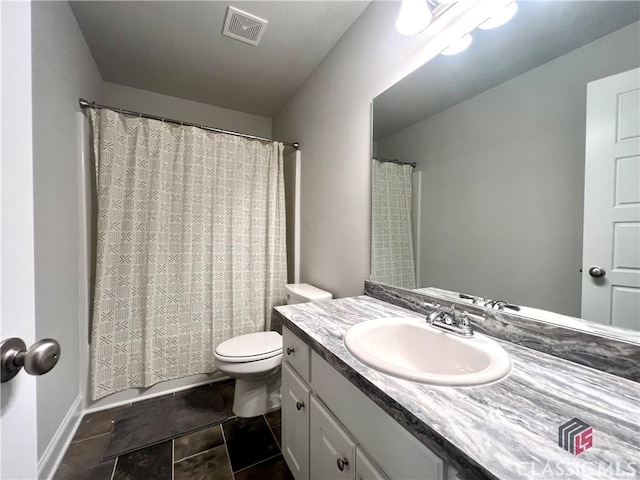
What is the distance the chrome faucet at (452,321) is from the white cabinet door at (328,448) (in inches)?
17.9

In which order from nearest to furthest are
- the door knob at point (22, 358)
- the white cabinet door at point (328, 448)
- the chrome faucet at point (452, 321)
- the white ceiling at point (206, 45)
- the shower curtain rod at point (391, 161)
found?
the door knob at point (22, 358) < the white cabinet door at point (328, 448) < the chrome faucet at point (452, 321) < the shower curtain rod at point (391, 161) < the white ceiling at point (206, 45)

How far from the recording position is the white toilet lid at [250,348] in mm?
1420

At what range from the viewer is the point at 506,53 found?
857mm

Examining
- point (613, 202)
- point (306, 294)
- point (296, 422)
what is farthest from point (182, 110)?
point (613, 202)

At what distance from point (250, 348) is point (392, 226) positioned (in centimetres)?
112

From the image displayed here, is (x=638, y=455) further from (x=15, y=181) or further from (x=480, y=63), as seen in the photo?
(x=480, y=63)

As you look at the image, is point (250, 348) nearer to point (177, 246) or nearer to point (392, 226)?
point (177, 246)

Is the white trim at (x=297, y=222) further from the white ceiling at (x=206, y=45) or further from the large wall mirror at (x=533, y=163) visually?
the large wall mirror at (x=533, y=163)

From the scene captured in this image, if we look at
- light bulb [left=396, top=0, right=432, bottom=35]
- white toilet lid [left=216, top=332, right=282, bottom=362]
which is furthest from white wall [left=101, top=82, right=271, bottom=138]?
white toilet lid [left=216, top=332, right=282, bottom=362]

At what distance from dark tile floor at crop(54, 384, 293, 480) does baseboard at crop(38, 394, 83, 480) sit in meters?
0.03

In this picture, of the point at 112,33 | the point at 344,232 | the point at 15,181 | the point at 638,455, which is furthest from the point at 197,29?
the point at 638,455

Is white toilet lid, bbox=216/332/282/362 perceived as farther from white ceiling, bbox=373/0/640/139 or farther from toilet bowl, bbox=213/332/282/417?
white ceiling, bbox=373/0/640/139

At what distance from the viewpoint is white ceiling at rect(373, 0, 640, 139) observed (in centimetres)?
67

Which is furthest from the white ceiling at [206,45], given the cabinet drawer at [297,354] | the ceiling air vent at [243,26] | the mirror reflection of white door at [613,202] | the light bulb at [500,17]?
the cabinet drawer at [297,354]
